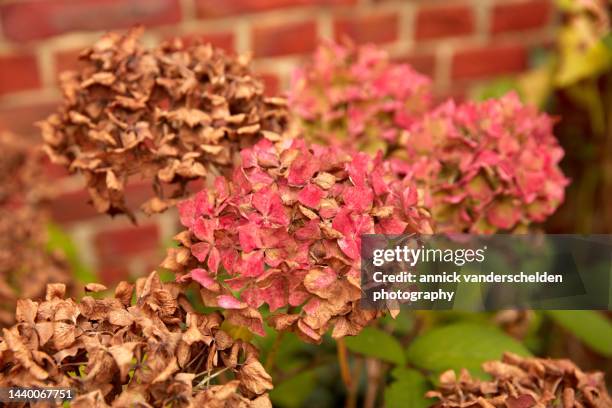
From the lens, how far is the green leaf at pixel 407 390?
0.71 meters

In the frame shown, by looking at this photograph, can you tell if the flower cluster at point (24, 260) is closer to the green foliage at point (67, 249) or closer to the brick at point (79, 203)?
the green foliage at point (67, 249)

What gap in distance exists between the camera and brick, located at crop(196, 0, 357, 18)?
4.52 ft

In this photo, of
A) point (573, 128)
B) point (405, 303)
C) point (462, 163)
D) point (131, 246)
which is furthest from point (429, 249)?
point (573, 128)

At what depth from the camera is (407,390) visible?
2.41 feet

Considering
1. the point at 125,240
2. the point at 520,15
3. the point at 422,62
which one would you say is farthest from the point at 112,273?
the point at 520,15

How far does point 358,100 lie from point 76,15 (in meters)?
0.73

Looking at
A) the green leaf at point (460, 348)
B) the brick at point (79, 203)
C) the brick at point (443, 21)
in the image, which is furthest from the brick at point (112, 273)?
the green leaf at point (460, 348)

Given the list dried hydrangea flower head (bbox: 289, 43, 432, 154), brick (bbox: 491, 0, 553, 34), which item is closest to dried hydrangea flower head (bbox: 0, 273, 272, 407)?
dried hydrangea flower head (bbox: 289, 43, 432, 154)

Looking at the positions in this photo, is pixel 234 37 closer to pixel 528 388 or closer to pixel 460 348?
pixel 460 348

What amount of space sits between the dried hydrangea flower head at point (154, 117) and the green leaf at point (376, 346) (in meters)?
0.23

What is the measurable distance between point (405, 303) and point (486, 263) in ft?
0.34

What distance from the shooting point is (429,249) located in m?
0.59

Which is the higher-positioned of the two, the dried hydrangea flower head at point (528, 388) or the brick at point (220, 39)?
the brick at point (220, 39)

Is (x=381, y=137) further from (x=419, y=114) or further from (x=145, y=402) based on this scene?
(x=145, y=402)
